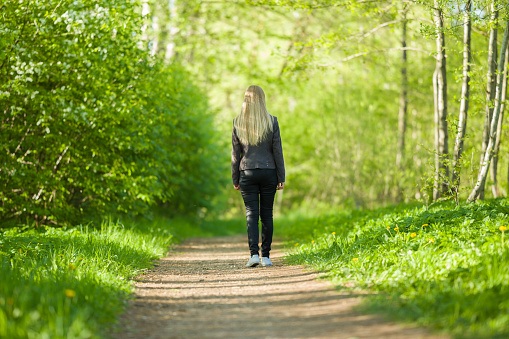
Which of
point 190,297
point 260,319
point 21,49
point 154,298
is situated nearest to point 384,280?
point 260,319

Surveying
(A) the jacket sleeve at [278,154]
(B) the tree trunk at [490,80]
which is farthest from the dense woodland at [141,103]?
(A) the jacket sleeve at [278,154]

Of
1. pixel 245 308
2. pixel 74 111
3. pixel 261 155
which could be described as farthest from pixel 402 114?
pixel 245 308

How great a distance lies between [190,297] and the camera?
4.83m

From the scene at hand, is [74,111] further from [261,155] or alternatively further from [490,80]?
[490,80]

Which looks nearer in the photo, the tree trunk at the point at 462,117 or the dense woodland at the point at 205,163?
the dense woodland at the point at 205,163

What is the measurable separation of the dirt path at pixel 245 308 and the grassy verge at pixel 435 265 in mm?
272

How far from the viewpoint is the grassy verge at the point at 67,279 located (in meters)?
3.17

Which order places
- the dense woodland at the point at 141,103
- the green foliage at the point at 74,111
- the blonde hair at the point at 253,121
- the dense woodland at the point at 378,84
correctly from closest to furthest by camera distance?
the blonde hair at the point at 253,121 → the dense woodland at the point at 141,103 → the dense woodland at the point at 378,84 → the green foliage at the point at 74,111

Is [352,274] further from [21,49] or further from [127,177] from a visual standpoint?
[21,49]

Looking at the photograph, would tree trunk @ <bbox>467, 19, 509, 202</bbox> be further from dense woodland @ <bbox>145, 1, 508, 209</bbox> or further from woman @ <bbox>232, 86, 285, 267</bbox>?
woman @ <bbox>232, 86, 285, 267</bbox>

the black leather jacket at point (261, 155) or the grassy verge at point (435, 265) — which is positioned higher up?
the black leather jacket at point (261, 155)

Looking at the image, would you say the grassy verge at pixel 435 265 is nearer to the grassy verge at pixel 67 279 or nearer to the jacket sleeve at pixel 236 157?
the jacket sleeve at pixel 236 157

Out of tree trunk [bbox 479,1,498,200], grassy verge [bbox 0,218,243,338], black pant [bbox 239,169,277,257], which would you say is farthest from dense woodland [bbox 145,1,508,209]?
grassy verge [bbox 0,218,243,338]

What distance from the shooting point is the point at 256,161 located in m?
6.45
